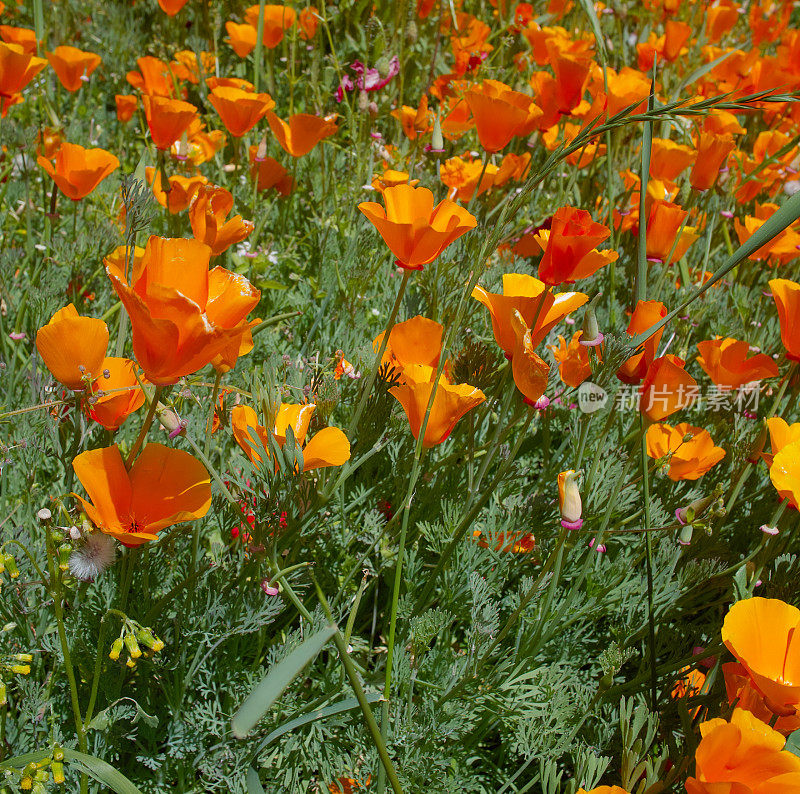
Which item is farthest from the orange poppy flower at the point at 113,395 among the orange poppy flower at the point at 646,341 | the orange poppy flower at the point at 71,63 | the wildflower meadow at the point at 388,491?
the orange poppy flower at the point at 71,63

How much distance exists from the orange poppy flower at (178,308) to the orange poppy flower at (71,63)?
5.96 ft

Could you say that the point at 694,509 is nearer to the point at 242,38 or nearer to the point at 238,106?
the point at 238,106

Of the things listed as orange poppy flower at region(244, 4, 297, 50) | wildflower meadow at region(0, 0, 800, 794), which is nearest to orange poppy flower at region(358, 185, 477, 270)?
wildflower meadow at region(0, 0, 800, 794)

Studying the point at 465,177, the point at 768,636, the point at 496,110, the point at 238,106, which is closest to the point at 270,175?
the point at 238,106

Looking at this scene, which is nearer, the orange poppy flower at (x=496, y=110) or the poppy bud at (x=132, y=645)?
the poppy bud at (x=132, y=645)

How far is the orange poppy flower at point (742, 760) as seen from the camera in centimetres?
80

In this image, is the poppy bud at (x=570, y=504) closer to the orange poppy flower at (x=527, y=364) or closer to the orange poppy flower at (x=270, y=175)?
the orange poppy flower at (x=527, y=364)

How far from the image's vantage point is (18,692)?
1341 millimetres

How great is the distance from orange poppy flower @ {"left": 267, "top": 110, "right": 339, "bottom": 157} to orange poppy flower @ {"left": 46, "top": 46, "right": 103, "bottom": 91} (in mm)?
718

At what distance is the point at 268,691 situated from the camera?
0.69 meters

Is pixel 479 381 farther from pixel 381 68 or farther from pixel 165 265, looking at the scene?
pixel 381 68

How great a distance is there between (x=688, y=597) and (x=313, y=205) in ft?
6.16

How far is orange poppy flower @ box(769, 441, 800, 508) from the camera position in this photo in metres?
1.09

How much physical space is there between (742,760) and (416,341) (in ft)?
2.36
